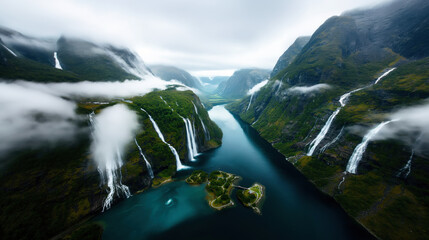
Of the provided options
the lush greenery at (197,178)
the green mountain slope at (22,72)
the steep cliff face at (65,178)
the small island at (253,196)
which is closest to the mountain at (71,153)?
the steep cliff face at (65,178)

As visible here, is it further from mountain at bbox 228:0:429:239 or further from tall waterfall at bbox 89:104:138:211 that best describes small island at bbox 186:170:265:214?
mountain at bbox 228:0:429:239

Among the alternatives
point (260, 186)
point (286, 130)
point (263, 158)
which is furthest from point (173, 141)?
point (286, 130)

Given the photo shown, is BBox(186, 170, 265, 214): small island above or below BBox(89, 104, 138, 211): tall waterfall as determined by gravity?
below

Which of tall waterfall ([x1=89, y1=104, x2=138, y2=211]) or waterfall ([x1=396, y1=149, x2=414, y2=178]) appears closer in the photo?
waterfall ([x1=396, y1=149, x2=414, y2=178])

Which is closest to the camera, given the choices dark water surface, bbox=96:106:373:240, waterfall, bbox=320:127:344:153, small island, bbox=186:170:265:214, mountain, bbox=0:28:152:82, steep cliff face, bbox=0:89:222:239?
steep cliff face, bbox=0:89:222:239

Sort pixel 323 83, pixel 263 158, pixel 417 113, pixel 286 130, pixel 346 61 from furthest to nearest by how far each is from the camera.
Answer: pixel 346 61 < pixel 323 83 < pixel 286 130 < pixel 263 158 < pixel 417 113

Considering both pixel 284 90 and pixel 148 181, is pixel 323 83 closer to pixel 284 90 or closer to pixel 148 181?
pixel 284 90

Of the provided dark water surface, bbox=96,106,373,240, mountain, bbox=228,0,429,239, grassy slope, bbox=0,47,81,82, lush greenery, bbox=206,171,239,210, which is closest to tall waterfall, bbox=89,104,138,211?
dark water surface, bbox=96,106,373,240

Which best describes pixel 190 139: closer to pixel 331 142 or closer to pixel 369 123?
pixel 331 142

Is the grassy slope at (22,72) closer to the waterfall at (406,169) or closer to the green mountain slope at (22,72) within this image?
the green mountain slope at (22,72)
